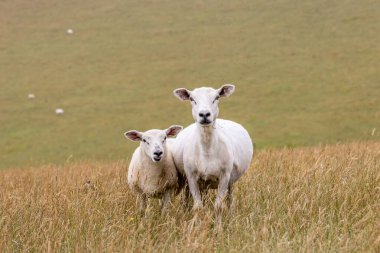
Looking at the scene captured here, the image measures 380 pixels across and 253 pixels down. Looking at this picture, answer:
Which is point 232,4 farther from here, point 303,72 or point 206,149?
point 206,149

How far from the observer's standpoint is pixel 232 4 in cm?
4512

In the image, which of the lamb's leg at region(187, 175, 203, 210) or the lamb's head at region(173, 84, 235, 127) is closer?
the lamb's head at region(173, 84, 235, 127)

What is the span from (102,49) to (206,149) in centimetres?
3446

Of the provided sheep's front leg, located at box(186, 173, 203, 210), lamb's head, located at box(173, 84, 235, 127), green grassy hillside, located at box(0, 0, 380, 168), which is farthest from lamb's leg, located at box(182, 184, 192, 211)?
green grassy hillside, located at box(0, 0, 380, 168)

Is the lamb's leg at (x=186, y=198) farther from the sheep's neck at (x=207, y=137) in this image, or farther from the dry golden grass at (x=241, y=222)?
the sheep's neck at (x=207, y=137)

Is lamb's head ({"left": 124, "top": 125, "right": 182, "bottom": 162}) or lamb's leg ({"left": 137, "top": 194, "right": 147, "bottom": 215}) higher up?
lamb's head ({"left": 124, "top": 125, "right": 182, "bottom": 162})

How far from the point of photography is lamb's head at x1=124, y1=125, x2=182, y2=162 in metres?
7.05

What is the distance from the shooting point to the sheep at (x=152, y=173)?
7.32m

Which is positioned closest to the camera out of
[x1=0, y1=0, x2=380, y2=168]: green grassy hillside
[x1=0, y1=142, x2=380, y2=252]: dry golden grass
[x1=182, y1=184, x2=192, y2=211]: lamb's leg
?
[x1=0, y1=142, x2=380, y2=252]: dry golden grass

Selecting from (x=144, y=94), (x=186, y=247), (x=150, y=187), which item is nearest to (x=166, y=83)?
(x=144, y=94)

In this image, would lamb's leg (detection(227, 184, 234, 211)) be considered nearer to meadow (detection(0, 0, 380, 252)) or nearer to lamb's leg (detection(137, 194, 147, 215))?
lamb's leg (detection(137, 194, 147, 215))

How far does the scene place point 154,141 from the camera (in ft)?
23.9

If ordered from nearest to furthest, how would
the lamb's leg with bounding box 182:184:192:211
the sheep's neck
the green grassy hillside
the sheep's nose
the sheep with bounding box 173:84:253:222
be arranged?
the sheep's nose, the sheep with bounding box 173:84:253:222, the sheep's neck, the lamb's leg with bounding box 182:184:192:211, the green grassy hillside

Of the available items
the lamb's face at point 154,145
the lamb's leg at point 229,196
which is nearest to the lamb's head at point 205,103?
the lamb's face at point 154,145
